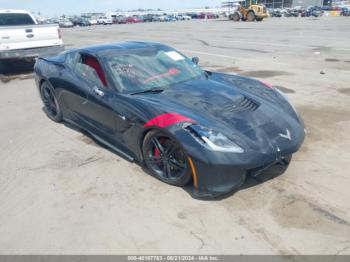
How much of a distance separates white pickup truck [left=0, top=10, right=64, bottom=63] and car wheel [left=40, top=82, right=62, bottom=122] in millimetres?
4840

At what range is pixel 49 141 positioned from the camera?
5.41 meters

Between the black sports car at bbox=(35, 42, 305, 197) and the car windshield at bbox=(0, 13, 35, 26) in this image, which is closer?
the black sports car at bbox=(35, 42, 305, 197)

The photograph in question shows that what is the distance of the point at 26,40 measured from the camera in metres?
10.5

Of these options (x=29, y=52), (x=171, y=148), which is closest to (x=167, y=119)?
(x=171, y=148)

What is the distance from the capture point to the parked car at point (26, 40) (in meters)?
10.1

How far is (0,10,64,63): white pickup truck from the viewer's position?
1009cm

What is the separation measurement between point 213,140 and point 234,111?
2.18 ft

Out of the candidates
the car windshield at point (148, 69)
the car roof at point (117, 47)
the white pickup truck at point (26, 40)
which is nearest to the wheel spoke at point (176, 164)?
the car windshield at point (148, 69)

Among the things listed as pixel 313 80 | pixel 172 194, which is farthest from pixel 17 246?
pixel 313 80

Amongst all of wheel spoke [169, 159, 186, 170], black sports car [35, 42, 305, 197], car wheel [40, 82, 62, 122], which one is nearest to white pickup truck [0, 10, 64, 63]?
car wheel [40, 82, 62, 122]

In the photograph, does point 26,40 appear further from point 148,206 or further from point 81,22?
point 81,22

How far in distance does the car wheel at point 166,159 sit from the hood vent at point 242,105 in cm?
77

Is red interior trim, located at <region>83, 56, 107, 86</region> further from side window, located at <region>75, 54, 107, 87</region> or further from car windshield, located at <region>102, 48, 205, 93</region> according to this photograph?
car windshield, located at <region>102, 48, 205, 93</region>

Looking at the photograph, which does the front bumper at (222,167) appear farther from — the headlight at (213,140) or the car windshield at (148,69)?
the car windshield at (148,69)
